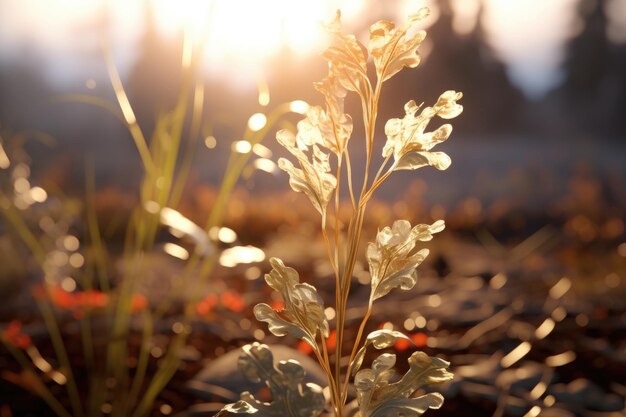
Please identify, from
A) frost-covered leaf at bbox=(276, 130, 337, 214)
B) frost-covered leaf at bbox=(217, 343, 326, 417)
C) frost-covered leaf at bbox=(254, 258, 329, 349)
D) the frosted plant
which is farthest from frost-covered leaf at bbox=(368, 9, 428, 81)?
frost-covered leaf at bbox=(217, 343, 326, 417)

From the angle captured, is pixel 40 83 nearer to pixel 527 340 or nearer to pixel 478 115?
pixel 478 115

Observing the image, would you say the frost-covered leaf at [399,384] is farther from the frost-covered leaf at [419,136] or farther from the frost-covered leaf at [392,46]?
the frost-covered leaf at [392,46]

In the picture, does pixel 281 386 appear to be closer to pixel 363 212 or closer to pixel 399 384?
pixel 399 384

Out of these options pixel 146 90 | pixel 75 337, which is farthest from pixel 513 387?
pixel 146 90

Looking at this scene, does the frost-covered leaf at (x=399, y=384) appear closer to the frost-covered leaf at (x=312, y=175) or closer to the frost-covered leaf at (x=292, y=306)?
the frost-covered leaf at (x=292, y=306)

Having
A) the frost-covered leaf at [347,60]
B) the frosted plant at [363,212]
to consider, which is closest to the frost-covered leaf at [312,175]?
the frosted plant at [363,212]

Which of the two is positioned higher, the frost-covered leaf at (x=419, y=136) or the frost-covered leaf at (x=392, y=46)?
the frost-covered leaf at (x=392, y=46)

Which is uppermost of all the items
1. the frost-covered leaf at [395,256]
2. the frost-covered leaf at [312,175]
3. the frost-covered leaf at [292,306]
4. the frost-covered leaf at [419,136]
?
the frost-covered leaf at [419,136]
